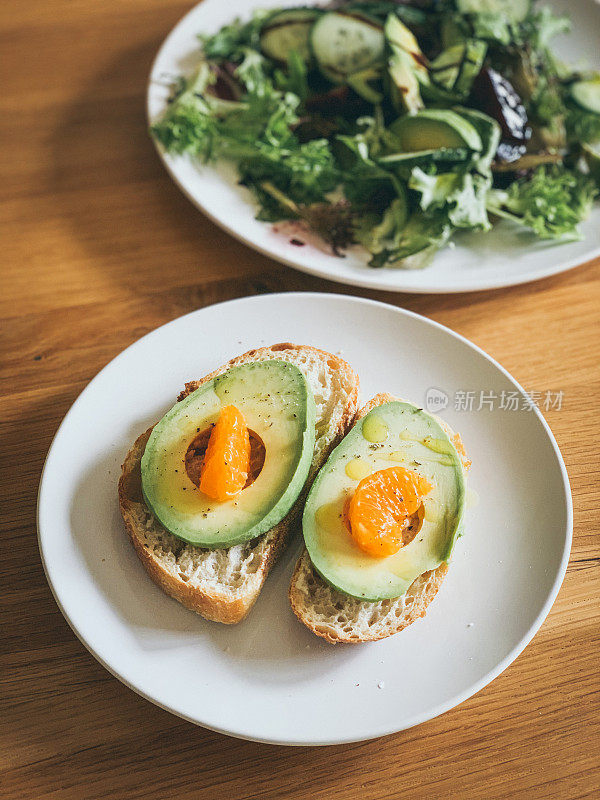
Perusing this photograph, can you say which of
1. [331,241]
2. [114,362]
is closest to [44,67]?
[331,241]

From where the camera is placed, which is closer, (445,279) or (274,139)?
(445,279)

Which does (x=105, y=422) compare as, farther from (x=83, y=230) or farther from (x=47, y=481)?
(x=83, y=230)

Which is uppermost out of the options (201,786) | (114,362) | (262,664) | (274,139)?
(274,139)

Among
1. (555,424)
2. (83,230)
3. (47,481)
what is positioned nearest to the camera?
(47,481)

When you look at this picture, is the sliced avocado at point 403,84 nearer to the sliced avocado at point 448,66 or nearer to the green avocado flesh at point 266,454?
the sliced avocado at point 448,66

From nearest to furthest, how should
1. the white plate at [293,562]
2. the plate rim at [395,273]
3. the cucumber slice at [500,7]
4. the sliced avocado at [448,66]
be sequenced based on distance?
the white plate at [293,562], the plate rim at [395,273], the sliced avocado at [448,66], the cucumber slice at [500,7]

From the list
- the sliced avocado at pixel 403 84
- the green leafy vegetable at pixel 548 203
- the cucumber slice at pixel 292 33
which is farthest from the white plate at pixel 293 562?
the cucumber slice at pixel 292 33

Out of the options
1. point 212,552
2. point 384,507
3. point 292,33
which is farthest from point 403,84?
point 212,552
